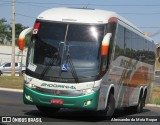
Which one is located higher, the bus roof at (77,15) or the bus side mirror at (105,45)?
the bus roof at (77,15)

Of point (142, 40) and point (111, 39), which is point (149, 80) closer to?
point (142, 40)

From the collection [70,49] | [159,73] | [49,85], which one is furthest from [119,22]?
[159,73]

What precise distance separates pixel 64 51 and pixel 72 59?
357 millimetres

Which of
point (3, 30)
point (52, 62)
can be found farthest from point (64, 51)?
point (3, 30)

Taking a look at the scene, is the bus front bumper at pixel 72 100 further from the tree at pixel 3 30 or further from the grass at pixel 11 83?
the tree at pixel 3 30

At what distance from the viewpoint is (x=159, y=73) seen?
359 ft

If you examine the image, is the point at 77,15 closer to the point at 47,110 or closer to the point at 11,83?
the point at 47,110

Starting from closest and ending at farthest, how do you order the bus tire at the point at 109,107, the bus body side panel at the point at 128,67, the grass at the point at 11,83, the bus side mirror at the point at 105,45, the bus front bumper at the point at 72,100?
the bus side mirror at the point at 105,45 < the bus front bumper at the point at 72,100 < the bus tire at the point at 109,107 < the bus body side panel at the point at 128,67 < the grass at the point at 11,83

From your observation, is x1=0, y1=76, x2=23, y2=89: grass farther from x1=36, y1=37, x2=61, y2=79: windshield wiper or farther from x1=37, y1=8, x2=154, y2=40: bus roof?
x1=36, y1=37, x2=61, y2=79: windshield wiper

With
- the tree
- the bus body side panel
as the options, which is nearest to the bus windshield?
the bus body side panel

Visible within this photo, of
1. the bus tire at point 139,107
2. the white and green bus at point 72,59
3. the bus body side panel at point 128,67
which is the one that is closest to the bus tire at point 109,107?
the white and green bus at point 72,59

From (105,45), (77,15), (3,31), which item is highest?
(77,15)

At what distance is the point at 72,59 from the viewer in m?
14.8

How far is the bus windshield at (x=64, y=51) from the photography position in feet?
48.3
